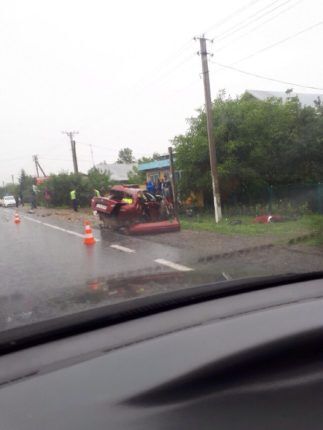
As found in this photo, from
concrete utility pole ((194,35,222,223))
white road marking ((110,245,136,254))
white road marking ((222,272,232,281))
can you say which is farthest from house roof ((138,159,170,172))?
white road marking ((222,272,232,281))

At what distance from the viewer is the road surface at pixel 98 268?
269 centimetres

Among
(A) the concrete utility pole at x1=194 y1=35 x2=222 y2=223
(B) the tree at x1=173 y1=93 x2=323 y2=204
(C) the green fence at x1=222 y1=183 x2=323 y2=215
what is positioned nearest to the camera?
(C) the green fence at x1=222 y1=183 x2=323 y2=215

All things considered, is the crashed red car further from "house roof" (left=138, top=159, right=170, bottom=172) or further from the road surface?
"house roof" (left=138, top=159, right=170, bottom=172)

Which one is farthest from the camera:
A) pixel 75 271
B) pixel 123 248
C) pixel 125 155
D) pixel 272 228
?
pixel 125 155

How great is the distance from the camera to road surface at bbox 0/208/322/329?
269 centimetres

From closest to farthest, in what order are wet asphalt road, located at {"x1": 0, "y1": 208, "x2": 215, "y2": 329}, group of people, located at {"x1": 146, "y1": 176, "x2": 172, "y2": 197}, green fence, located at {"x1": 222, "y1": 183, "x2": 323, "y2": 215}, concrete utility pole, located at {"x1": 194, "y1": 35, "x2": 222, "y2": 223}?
wet asphalt road, located at {"x1": 0, "y1": 208, "x2": 215, "y2": 329}
green fence, located at {"x1": 222, "y1": 183, "x2": 323, "y2": 215}
concrete utility pole, located at {"x1": 194, "y1": 35, "x2": 222, "y2": 223}
group of people, located at {"x1": 146, "y1": 176, "x2": 172, "y2": 197}

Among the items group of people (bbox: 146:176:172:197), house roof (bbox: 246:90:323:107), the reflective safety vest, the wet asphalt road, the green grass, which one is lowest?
the green grass

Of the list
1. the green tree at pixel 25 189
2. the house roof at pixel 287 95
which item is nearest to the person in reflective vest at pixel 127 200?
the house roof at pixel 287 95

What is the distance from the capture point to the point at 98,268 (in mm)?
9070

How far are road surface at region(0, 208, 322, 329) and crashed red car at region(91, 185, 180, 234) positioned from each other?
1.92ft

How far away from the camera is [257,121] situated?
798 inches

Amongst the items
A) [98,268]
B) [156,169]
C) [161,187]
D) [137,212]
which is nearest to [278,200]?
[137,212]

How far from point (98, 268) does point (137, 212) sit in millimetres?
5973

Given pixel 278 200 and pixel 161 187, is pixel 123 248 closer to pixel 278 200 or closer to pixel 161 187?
pixel 278 200
